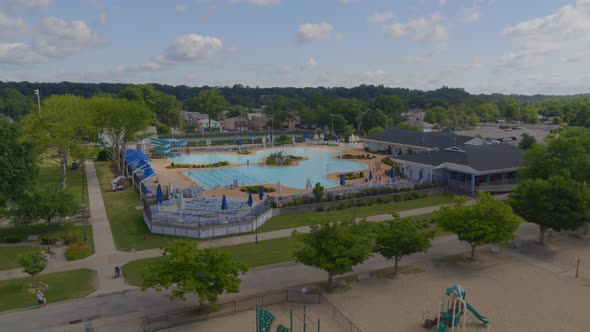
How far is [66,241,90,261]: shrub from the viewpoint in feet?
83.8

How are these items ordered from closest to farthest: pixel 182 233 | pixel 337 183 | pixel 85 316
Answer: pixel 85 316
pixel 182 233
pixel 337 183

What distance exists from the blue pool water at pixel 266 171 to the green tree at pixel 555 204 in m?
23.1

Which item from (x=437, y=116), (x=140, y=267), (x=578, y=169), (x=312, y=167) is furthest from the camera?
(x=437, y=116)

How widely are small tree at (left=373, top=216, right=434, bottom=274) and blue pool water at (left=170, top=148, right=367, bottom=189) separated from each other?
24136mm

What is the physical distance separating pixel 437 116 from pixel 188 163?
288ft

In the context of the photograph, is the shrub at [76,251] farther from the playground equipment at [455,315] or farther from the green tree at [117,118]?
the green tree at [117,118]

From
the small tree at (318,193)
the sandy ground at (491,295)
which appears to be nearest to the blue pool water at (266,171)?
the small tree at (318,193)

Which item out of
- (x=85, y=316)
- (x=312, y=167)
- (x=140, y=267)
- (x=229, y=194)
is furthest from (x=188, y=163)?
(x=85, y=316)

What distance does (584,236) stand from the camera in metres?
30.1

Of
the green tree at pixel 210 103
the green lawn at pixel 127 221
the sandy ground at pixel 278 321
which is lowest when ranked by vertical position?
the sandy ground at pixel 278 321

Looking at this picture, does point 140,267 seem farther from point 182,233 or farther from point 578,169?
point 578,169

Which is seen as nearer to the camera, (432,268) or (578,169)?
(432,268)

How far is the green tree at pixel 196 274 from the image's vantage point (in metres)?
17.6

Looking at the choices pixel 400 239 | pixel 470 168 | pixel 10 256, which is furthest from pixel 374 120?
pixel 10 256
